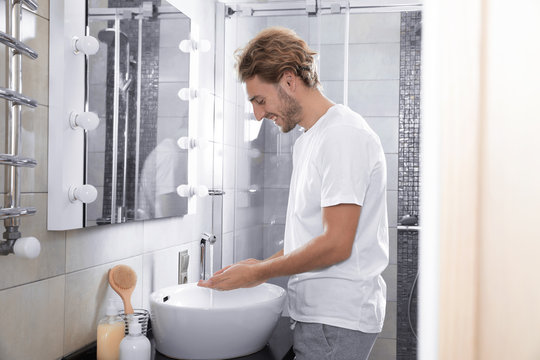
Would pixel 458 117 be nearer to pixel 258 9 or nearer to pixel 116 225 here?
pixel 116 225

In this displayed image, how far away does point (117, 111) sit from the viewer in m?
1.46

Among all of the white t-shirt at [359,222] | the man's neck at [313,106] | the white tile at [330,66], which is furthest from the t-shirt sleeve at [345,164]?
the white tile at [330,66]

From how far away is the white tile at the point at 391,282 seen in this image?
9.20 feet

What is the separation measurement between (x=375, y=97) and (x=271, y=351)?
187 centimetres

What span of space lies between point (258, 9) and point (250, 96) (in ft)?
2.81

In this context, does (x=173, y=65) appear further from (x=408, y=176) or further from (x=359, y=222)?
(x=408, y=176)

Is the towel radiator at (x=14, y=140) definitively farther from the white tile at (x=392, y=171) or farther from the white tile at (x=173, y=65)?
the white tile at (x=392, y=171)

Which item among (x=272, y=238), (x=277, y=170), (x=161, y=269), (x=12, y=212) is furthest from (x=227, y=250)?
(x=12, y=212)

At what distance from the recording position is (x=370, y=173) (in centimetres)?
128

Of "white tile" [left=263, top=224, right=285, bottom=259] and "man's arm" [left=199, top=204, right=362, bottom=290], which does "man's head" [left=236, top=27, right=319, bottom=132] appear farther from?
"white tile" [left=263, top=224, right=285, bottom=259]

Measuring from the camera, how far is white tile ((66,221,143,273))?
4.09 feet

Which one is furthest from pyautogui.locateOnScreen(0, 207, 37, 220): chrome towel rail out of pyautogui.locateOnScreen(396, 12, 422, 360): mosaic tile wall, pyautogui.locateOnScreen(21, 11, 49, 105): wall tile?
pyautogui.locateOnScreen(396, 12, 422, 360): mosaic tile wall

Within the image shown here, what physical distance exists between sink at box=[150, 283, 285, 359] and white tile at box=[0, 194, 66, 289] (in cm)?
29

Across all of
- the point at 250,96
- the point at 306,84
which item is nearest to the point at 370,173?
the point at 306,84
